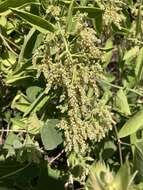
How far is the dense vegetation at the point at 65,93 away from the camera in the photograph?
1.25m

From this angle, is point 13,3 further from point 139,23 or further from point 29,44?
point 139,23

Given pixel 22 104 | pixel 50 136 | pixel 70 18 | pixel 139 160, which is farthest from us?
pixel 22 104

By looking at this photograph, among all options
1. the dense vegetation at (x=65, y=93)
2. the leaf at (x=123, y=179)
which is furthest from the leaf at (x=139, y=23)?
the leaf at (x=123, y=179)

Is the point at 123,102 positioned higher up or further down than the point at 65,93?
further down

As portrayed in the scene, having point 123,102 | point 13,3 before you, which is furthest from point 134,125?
point 13,3

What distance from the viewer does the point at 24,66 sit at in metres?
1.43

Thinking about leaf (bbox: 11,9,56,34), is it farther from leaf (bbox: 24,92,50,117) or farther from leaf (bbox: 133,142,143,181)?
leaf (bbox: 133,142,143,181)

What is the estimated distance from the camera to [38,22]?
1.34 metres

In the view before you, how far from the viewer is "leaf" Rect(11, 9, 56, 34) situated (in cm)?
132

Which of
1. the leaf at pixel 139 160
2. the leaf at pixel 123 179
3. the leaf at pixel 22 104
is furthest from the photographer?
the leaf at pixel 22 104

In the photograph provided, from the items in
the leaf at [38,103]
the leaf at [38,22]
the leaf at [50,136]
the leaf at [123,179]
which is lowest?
the leaf at [50,136]

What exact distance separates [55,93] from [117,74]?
0.65m

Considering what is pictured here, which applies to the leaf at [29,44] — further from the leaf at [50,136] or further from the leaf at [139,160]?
the leaf at [139,160]

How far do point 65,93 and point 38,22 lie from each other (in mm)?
194
